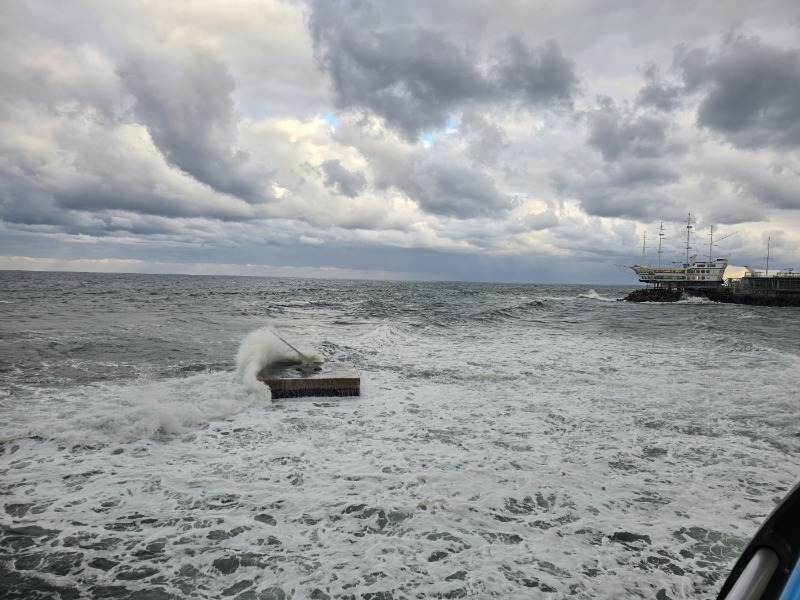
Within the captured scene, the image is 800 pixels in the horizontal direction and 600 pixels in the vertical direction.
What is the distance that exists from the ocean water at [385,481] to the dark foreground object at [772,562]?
2327 millimetres

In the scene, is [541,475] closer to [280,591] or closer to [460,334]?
[280,591]

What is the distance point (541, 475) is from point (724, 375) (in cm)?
971

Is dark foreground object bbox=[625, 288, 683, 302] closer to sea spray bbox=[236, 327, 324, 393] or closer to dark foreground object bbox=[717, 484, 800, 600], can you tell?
sea spray bbox=[236, 327, 324, 393]

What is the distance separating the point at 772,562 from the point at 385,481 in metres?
4.19

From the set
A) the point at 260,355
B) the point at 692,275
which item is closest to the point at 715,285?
the point at 692,275

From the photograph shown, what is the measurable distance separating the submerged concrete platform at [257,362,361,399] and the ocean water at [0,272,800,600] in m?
0.26

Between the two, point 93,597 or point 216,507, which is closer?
point 93,597

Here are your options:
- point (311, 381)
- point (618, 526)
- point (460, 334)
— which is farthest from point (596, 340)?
point (618, 526)

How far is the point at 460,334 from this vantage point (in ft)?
67.1

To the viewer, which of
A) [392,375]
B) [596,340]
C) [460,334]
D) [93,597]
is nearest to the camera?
[93,597]

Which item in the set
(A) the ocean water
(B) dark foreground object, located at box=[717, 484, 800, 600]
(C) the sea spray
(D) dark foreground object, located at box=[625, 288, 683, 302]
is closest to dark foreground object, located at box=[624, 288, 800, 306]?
(D) dark foreground object, located at box=[625, 288, 683, 302]

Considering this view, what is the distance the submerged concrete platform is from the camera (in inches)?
356

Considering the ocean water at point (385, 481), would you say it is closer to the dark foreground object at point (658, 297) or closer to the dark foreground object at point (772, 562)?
the dark foreground object at point (772, 562)

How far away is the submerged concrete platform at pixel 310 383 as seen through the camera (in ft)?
29.7
